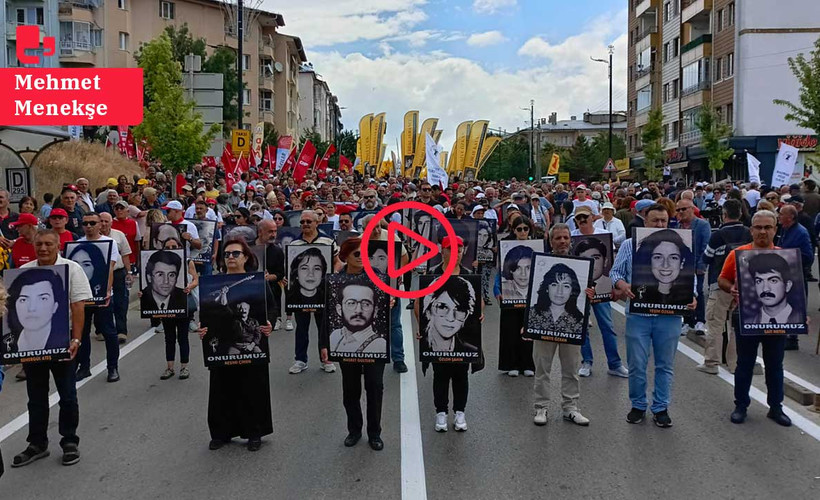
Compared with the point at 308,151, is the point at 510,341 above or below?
below

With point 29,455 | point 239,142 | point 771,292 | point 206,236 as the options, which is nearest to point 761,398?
point 771,292

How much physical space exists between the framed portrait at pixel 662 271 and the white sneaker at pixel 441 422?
192 centimetres

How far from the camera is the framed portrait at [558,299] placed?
7020 mm

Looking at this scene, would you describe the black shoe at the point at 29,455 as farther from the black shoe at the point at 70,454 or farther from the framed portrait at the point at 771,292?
the framed portrait at the point at 771,292

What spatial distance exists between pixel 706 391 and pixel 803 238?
2951mm

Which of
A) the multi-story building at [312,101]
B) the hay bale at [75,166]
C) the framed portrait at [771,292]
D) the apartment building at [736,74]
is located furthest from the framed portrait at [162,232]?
the multi-story building at [312,101]

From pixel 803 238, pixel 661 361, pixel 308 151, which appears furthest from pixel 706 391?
pixel 308 151

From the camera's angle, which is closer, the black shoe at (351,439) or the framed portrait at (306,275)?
the black shoe at (351,439)

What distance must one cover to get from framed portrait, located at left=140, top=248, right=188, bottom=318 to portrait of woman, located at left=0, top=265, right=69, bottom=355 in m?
2.54

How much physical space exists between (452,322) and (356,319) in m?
0.81

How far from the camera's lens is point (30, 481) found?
19.3ft

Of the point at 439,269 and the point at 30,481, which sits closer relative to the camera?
the point at 30,481

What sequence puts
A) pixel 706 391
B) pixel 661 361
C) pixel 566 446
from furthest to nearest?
pixel 706 391, pixel 661 361, pixel 566 446

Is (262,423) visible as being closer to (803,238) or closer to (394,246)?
(394,246)
